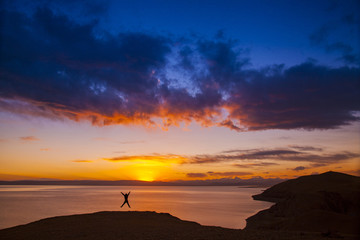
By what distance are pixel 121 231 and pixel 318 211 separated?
22506 mm

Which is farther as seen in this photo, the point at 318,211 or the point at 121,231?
the point at 318,211

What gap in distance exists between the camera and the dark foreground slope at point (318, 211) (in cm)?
2772

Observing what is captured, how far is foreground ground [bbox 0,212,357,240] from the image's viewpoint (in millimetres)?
19094

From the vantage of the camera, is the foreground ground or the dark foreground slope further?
the dark foreground slope

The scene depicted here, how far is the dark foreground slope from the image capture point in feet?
90.9

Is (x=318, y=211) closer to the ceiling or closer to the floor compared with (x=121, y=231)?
closer to the ceiling

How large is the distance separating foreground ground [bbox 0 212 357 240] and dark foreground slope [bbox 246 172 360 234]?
5.10m

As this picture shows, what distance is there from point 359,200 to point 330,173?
29.3 m

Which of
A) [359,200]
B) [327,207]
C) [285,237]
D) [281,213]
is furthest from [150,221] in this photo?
[359,200]

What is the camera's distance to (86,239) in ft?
61.2

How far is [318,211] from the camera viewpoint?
3058 cm

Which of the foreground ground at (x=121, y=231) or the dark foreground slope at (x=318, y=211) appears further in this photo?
the dark foreground slope at (x=318, y=211)

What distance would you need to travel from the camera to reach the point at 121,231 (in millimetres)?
21547

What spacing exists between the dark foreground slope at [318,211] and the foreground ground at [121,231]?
510 centimetres
